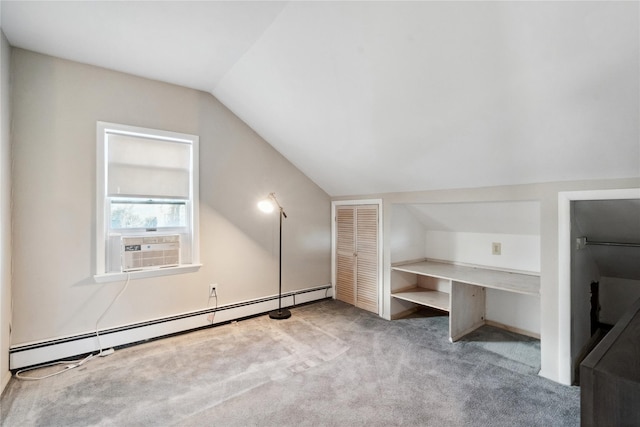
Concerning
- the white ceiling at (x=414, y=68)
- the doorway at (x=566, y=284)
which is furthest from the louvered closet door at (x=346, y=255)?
the doorway at (x=566, y=284)

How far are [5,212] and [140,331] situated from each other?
1.44 metres

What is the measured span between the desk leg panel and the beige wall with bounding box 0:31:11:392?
11.8 feet

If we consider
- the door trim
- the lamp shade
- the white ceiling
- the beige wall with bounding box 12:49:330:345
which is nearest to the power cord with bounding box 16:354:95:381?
the beige wall with bounding box 12:49:330:345

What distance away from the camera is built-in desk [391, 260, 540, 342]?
2.72 m

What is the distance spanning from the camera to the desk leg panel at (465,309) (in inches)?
114

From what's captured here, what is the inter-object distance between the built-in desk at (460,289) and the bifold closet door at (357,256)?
0.34 m

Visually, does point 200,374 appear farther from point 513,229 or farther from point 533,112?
point 513,229

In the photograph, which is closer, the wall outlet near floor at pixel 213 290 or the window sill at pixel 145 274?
the window sill at pixel 145 274

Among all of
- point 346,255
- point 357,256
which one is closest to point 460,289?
point 357,256

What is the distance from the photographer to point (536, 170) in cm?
218

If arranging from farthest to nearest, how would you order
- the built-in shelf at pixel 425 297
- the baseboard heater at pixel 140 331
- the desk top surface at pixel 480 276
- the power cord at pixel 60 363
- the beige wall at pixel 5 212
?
the built-in shelf at pixel 425 297
the desk top surface at pixel 480 276
the baseboard heater at pixel 140 331
the power cord at pixel 60 363
the beige wall at pixel 5 212

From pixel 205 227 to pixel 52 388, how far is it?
168 centimetres

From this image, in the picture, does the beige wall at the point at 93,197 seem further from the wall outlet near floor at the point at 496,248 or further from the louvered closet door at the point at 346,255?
the wall outlet near floor at the point at 496,248

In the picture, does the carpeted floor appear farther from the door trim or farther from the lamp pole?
the door trim
